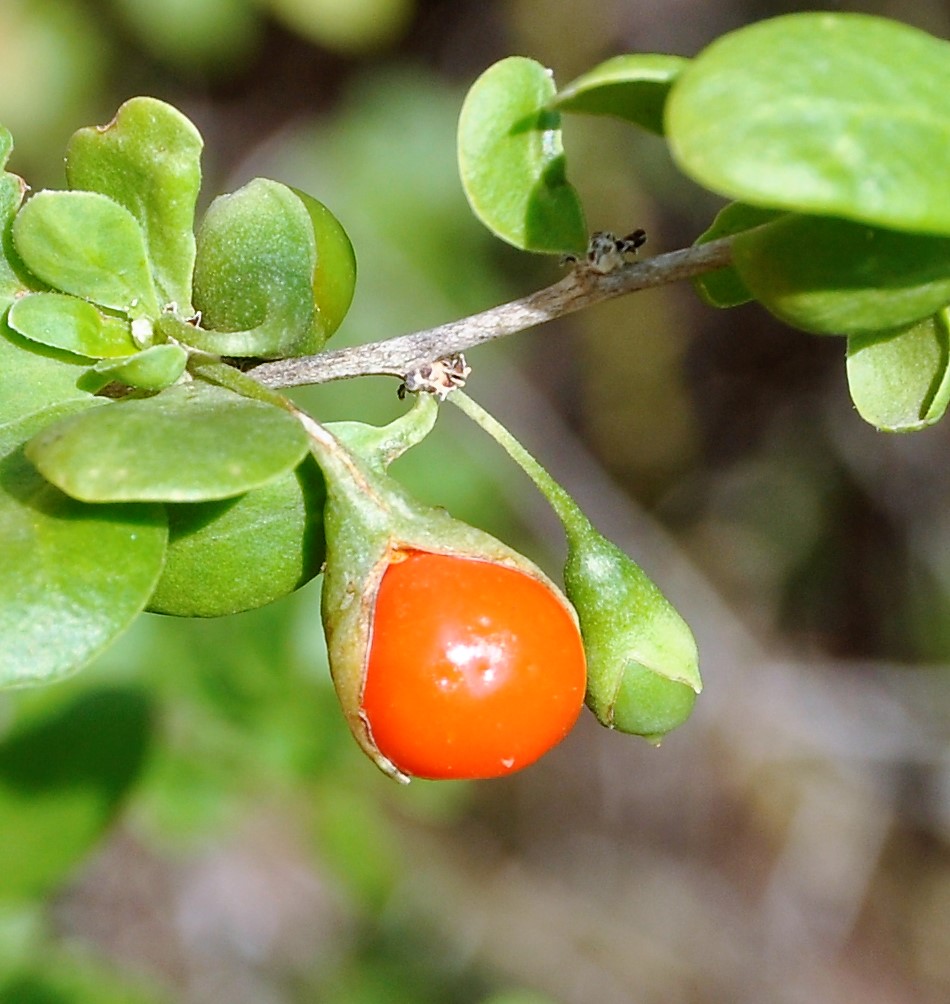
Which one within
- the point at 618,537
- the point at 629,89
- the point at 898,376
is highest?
the point at 629,89

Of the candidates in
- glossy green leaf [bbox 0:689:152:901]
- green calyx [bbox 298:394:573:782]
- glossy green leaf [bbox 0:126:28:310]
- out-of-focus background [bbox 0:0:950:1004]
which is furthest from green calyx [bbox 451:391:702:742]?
out-of-focus background [bbox 0:0:950:1004]

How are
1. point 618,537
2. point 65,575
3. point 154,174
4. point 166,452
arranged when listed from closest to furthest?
point 166,452, point 65,575, point 154,174, point 618,537

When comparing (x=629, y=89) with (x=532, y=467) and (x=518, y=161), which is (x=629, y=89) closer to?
(x=518, y=161)

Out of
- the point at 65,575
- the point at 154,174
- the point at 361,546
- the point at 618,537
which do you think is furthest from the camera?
the point at 618,537

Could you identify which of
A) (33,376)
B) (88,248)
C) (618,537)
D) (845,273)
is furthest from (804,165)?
(618,537)

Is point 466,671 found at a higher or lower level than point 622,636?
higher

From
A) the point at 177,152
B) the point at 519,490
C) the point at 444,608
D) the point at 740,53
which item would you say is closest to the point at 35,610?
the point at 444,608

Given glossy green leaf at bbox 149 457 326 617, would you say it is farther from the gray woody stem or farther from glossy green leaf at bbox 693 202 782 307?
glossy green leaf at bbox 693 202 782 307
